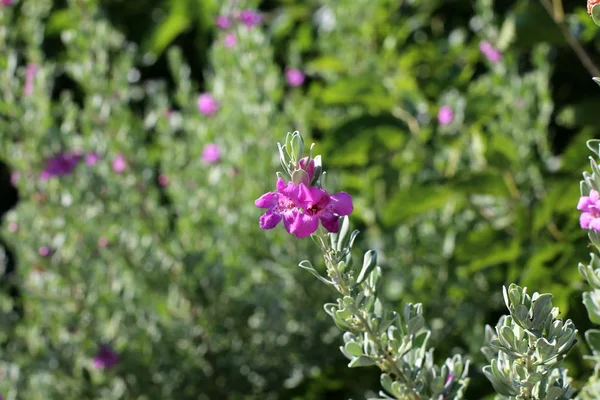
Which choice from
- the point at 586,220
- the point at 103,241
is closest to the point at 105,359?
the point at 103,241

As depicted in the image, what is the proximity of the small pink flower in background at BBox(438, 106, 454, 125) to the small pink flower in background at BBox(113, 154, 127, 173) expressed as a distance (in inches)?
34.7

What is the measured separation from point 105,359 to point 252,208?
590 millimetres

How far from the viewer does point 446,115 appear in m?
2.12

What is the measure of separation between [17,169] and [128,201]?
0.38m

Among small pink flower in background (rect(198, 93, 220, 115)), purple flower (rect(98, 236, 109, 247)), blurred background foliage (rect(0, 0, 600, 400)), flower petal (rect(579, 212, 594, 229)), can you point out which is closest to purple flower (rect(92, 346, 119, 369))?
blurred background foliage (rect(0, 0, 600, 400))

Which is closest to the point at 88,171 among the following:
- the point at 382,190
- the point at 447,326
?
the point at 382,190

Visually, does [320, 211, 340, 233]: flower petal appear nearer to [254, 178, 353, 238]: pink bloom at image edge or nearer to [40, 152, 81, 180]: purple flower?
[254, 178, 353, 238]: pink bloom at image edge

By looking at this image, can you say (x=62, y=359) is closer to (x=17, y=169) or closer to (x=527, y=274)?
(x=17, y=169)

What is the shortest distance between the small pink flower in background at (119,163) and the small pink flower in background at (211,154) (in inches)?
11.2

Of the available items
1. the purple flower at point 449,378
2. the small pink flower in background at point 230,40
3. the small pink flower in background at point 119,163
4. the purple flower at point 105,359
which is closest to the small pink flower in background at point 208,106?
the small pink flower in background at point 230,40

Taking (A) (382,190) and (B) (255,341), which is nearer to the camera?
(B) (255,341)

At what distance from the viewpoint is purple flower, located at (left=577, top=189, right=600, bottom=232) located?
33.5 inches

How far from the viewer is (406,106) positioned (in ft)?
6.77

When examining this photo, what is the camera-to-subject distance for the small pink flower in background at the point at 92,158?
2.25 m
